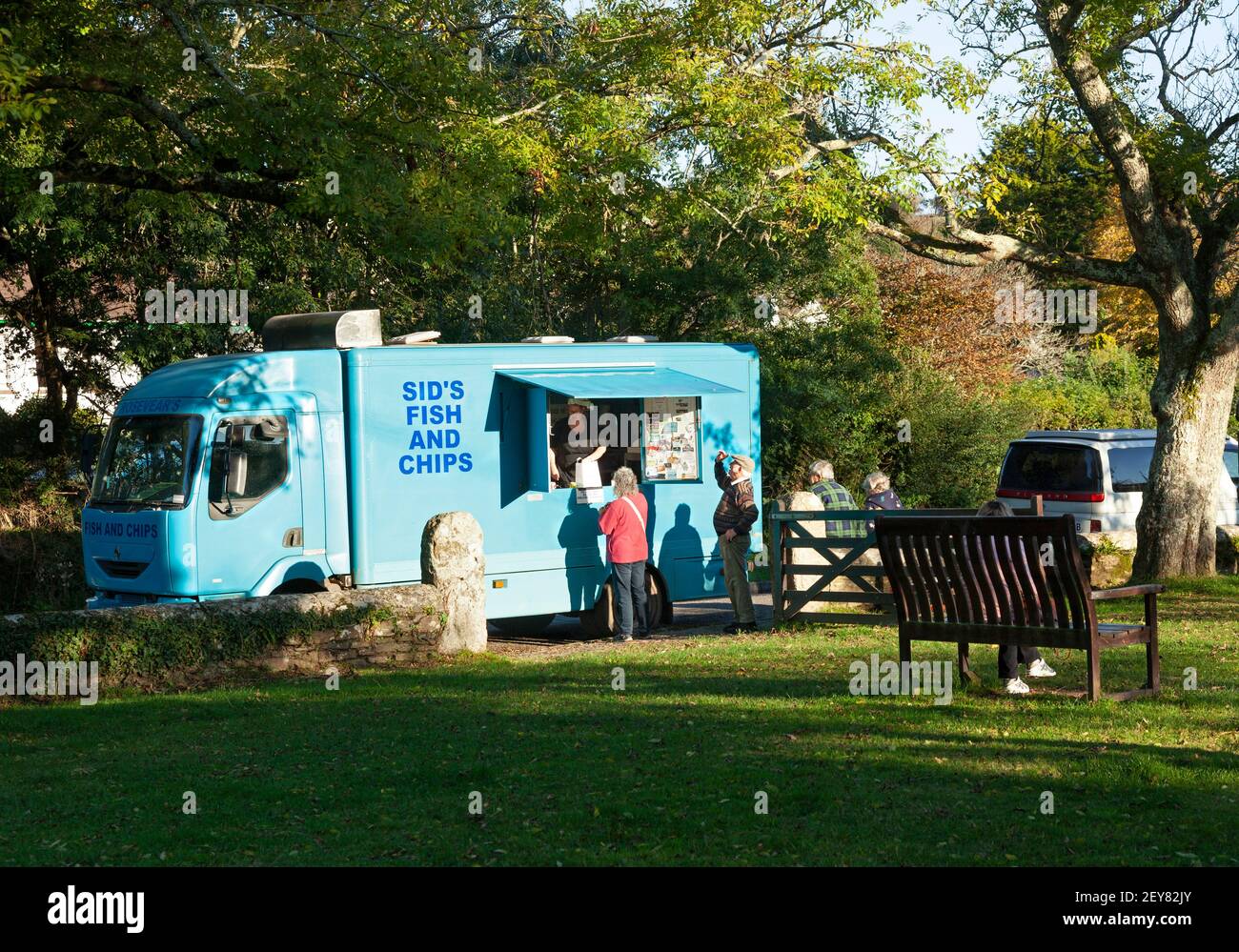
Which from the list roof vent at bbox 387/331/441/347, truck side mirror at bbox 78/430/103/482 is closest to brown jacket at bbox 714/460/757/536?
roof vent at bbox 387/331/441/347

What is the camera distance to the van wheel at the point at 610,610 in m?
15.3

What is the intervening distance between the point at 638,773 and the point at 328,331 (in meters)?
8.06

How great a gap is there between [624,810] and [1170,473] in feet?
39.0

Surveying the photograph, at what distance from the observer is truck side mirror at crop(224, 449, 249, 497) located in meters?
13.0

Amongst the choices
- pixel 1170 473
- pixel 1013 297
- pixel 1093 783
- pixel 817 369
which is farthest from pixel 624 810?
pixel 1013 297

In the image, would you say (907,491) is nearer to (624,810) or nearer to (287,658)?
(287,658)

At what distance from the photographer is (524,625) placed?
1661 centimetres

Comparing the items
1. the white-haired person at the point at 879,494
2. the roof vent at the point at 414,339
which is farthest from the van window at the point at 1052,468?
the roof vent at the point at 414,339

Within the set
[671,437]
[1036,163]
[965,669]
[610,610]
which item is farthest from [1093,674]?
[1036,163]

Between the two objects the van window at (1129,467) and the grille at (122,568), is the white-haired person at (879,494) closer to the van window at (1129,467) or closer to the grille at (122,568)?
the van window at (1129,467)

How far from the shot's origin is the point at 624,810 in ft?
20.9

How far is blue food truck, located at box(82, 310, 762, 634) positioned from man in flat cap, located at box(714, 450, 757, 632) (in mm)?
1130

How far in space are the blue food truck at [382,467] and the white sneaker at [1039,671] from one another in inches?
236
